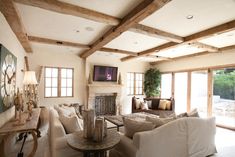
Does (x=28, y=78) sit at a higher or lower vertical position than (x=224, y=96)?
higher

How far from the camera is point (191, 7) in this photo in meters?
2.57

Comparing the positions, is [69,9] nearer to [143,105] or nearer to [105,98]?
[143,105]

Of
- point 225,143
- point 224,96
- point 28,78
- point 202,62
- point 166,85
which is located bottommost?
point 225,143

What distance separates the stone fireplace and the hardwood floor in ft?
13.4

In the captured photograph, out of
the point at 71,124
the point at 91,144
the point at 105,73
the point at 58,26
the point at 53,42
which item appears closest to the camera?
the point at 91,144

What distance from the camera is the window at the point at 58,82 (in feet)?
19.7

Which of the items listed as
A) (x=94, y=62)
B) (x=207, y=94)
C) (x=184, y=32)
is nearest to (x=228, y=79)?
(x=207, y=94)

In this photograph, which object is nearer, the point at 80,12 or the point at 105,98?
the point at 80,12

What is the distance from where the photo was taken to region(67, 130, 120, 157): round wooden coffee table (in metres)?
1.83

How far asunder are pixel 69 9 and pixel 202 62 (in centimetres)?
546

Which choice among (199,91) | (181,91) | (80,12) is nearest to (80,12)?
(80,12)

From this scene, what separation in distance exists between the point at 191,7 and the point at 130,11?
1041 mm

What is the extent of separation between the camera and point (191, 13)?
278 cm

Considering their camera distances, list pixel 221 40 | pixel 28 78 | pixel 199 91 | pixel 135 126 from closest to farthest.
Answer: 1. pixel 135 126
2. pixel 28 78
3. pixel 221 40
4. pixel 199 91
